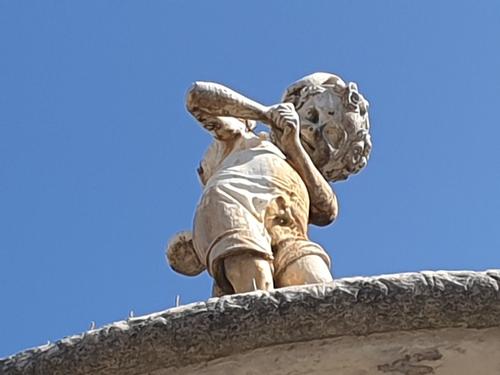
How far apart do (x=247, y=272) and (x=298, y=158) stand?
2.82 ft

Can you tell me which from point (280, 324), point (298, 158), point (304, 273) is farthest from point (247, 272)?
point (280, 324)

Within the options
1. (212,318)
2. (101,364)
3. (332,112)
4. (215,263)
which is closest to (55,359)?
(101,364)

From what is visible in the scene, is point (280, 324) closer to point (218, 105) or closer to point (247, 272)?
point (247, 272)

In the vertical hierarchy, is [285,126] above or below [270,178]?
above

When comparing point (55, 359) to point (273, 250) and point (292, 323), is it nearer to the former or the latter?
point (292, 323)

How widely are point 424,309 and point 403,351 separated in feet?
0.44

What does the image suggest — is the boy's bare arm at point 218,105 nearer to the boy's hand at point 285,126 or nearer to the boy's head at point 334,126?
the boy's hand at point 285,126

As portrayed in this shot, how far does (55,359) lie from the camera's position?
4.20m

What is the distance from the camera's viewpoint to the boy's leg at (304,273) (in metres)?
5.49

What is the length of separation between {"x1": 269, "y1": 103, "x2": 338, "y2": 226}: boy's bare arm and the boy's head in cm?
38

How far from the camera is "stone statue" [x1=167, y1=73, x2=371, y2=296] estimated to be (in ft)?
18.2

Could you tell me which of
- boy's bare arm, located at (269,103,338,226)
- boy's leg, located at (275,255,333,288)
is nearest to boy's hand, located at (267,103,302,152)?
boy's bare arm, located at (269,103,338,226)

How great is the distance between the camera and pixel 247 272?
545 cm

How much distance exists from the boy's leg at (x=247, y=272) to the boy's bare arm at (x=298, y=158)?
0.72m
